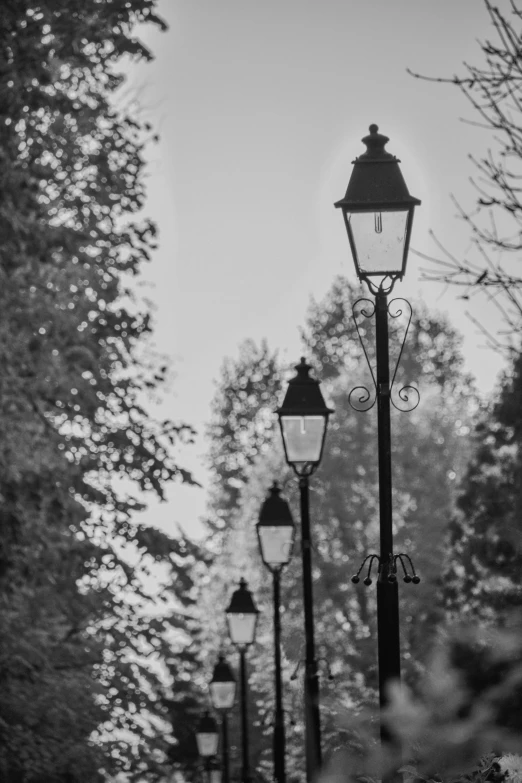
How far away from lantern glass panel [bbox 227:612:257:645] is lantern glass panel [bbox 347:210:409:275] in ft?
36.4

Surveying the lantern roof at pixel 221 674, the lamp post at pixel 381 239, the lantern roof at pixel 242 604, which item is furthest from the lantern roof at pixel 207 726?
the lamp post at pixel 381 239

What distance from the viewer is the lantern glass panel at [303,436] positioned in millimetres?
10719

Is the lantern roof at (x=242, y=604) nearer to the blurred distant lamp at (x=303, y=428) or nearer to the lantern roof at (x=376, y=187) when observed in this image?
the blurred distant lamp at (x=303, y=428)

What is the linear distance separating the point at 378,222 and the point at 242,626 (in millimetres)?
11319

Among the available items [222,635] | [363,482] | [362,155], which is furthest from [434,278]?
[222,635]

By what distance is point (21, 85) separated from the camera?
633 inches

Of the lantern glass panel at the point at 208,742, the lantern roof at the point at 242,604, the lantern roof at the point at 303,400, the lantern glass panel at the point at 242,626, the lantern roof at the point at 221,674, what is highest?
the lantern roof at the point at 303,400

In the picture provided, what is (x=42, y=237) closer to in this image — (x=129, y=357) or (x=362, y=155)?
(x=129, y=357)

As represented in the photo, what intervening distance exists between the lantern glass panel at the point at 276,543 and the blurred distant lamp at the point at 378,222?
21.0ft

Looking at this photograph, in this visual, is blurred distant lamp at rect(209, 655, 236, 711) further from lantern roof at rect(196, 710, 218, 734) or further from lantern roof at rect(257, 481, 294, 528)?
lantern roof at rect(257, 481, 294, 528)

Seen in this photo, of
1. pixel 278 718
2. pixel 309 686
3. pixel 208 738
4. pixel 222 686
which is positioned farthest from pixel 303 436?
pixel 208 738

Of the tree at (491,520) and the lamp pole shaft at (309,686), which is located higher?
the tree at (491,520)

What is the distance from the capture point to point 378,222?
719 cm

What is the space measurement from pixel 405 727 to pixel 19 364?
11142 mm
